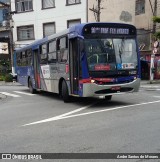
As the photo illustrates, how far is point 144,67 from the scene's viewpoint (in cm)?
2852

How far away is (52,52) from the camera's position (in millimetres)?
14992

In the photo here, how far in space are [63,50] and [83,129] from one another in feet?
19.3

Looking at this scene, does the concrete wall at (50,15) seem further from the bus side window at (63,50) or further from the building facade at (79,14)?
the bus side window at (63,50)

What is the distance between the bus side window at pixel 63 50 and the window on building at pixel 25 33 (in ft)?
82.5

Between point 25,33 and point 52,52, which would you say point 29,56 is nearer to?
point 52,52

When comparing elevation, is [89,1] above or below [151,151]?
above

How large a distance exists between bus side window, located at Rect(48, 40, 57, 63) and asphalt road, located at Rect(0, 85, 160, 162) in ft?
10.5

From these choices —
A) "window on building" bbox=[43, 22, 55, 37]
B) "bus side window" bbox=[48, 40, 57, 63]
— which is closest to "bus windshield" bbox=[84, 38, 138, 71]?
"bus side window" bbox=[48, 40, 57, 63]

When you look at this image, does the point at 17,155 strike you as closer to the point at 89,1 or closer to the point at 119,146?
the point at 119,146

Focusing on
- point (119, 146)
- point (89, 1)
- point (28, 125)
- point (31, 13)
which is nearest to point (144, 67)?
point (89, 1)

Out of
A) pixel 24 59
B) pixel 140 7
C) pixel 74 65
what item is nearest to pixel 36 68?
pixel 24 59

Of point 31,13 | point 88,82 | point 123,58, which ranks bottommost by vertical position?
point 88,82

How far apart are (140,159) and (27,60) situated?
49.0 ft

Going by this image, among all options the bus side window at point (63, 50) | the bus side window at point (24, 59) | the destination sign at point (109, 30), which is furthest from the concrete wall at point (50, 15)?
the destination sign at point (109, 30)
